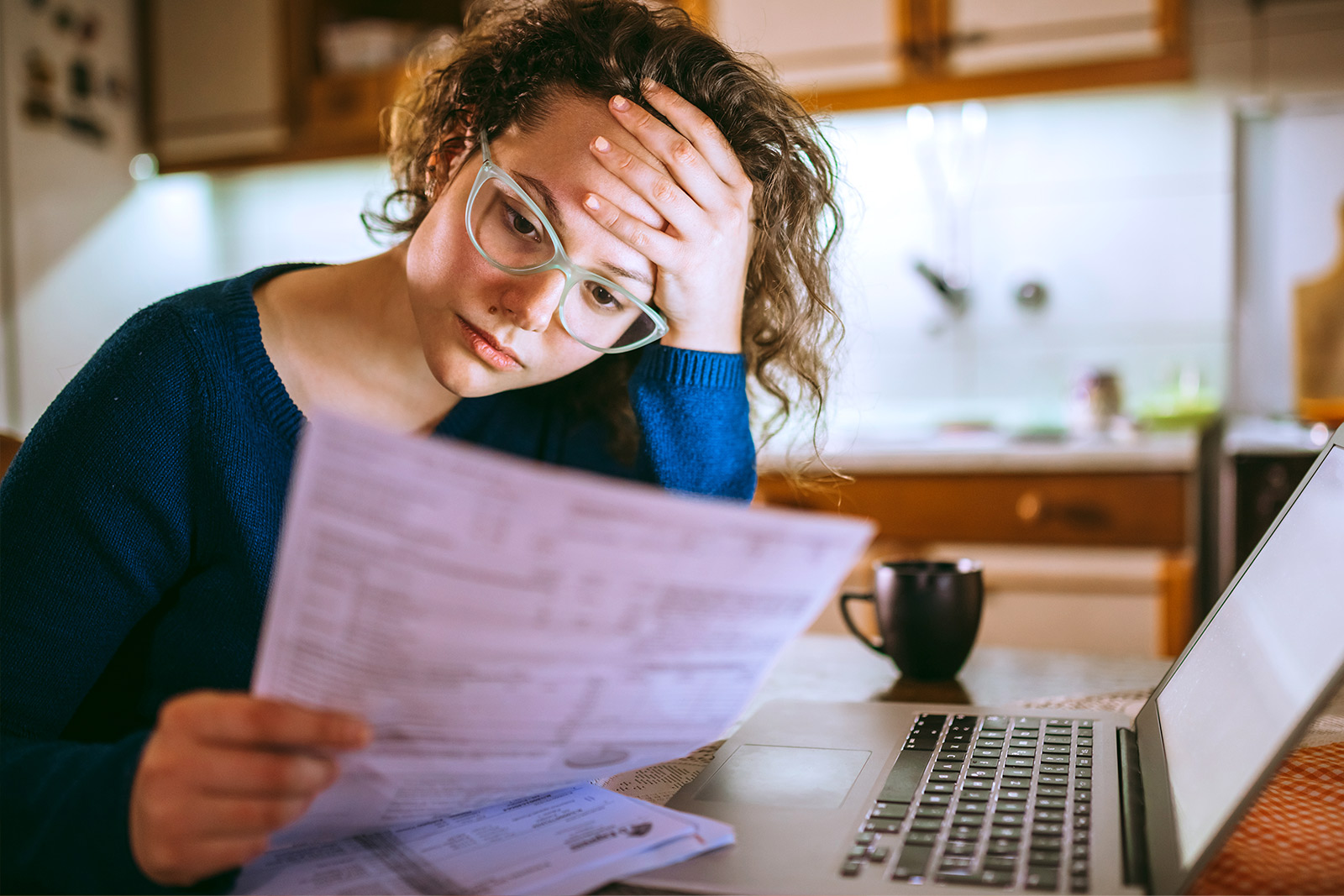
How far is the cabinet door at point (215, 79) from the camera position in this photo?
2863 mm

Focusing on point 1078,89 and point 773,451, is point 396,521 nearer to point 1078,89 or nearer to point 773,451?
point 773,451

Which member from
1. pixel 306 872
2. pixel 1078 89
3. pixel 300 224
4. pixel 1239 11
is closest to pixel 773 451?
pixel 1078 89

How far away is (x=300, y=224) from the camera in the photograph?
318cm

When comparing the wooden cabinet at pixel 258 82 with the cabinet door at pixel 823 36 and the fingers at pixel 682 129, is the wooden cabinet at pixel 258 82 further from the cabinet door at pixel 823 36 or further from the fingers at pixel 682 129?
the fingers at pixel 682 129

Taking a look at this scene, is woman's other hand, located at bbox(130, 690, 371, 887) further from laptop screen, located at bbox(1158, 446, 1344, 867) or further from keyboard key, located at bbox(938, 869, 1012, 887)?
laptop screen, located at bbox(1158, 446, 1344, 867)

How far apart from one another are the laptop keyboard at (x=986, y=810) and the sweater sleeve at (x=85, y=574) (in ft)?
1.10

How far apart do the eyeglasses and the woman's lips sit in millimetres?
52

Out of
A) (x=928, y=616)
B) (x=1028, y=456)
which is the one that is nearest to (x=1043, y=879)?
(x=928, y=616)

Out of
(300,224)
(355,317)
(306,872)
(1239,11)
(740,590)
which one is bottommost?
(306,872)

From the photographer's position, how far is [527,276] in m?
0.78

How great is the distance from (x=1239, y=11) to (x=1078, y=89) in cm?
49

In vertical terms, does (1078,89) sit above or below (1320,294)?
above

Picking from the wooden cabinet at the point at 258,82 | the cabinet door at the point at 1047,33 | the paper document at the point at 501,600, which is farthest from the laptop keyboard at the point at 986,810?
the wooden cabinet at the point at 258,82

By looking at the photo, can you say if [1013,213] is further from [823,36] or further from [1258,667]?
[1258,667]
